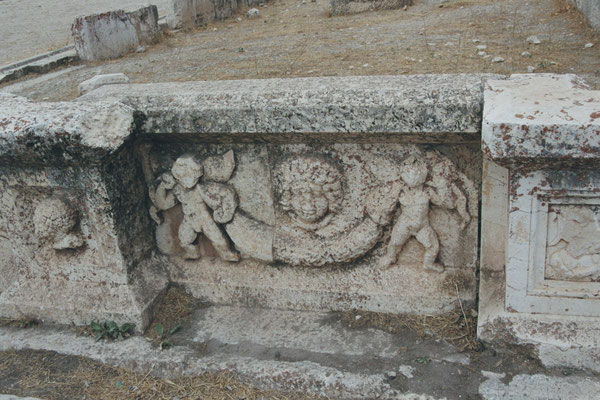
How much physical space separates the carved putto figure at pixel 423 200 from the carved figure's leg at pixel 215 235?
2.66 feet

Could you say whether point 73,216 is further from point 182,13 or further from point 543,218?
point 182,13

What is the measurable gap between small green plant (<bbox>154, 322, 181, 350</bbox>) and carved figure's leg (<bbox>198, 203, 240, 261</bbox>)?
420 millimetres

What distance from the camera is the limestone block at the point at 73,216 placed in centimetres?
242

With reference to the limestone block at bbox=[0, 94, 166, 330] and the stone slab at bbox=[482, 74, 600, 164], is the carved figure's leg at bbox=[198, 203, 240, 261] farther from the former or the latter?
the stone slab at bbox=[482, 74, 600, 164]

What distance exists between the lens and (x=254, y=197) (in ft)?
8.82

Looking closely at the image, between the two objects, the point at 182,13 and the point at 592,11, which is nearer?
the point at 592,11

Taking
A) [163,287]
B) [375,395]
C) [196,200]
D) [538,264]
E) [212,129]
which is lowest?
[375,395]

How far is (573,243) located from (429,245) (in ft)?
1.89

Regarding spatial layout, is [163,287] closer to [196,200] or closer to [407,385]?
[196,200]

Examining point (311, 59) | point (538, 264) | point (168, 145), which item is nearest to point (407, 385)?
point (538, 264)

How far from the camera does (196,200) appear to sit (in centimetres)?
271

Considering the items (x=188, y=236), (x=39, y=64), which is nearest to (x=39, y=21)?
(x=39, y=64)

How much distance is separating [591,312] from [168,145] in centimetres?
199

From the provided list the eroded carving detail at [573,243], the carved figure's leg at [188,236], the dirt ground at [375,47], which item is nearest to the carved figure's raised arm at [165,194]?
the carved figure's leg at [188,236]
